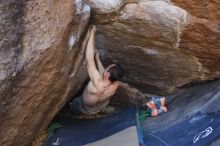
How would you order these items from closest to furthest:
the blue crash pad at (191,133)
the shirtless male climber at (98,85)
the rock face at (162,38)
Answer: the rock face at (162,38) → the blue crash pad at (191,133) → the shirtless male climber at (98,85)

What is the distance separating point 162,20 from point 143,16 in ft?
0.57

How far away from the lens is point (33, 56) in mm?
3178

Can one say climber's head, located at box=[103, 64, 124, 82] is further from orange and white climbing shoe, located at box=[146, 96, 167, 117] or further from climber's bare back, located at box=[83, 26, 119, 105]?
orange and white climbing shoe, located at box=[146, 96, 167, 117]

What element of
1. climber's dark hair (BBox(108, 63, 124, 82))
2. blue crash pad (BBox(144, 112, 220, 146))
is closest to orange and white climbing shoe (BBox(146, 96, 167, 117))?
blue crash pad (BBox(144, 112, 220, 146))

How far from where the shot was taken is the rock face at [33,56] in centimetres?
305

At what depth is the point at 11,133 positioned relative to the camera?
11.3 feet

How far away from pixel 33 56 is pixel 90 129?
150 centimetres

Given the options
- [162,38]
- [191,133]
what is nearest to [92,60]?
[162,38]

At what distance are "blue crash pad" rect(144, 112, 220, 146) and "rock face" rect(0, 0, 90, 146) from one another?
1024mm

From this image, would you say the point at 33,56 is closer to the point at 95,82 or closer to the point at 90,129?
the point at 95,82

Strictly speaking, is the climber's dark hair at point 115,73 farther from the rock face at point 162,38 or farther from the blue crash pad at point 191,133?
the blue crash pad at point 191,133

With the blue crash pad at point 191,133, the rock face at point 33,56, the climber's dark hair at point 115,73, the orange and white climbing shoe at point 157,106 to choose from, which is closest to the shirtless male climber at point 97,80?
the climber's dark hair at point 115,73

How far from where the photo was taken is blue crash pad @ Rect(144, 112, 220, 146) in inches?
144

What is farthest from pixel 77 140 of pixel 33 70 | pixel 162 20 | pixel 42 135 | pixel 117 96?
pixel 162 20
